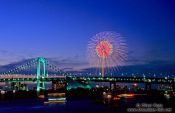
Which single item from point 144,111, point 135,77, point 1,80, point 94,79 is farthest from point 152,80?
point 144,111

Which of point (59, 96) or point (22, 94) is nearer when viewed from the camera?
point (59, 96)

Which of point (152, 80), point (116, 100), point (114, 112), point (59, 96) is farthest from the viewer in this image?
point (152, 80)

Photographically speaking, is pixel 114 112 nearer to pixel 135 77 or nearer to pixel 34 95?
pixel 135 77

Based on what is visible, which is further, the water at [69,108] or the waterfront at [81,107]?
the water at [69,108]

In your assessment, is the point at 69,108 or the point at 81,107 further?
the point at 81,107

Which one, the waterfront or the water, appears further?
the water

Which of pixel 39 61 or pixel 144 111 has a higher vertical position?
pixel 39 61

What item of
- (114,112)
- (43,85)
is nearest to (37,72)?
(43,85)

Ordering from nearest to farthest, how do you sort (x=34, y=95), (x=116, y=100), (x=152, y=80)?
1. (x=116, y=100)
2. (x=152, y=80)
3. (x=34, y=95)

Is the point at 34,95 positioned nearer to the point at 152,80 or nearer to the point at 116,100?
the point at 152,80
